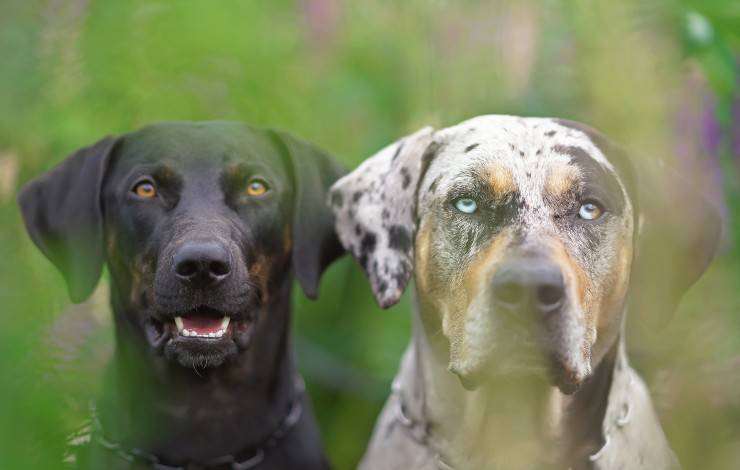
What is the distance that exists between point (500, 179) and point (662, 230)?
0.66 m

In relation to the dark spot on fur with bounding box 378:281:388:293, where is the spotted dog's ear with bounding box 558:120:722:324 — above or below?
above

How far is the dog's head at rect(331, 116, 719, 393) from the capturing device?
2787 mm

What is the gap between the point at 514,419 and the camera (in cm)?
323

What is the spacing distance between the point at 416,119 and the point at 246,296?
1603 millimetres

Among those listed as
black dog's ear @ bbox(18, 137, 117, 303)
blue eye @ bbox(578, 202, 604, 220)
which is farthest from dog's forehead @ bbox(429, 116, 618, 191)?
black dog's ear @ bbox(18, 137, 117, 303)

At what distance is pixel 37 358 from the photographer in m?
1.38

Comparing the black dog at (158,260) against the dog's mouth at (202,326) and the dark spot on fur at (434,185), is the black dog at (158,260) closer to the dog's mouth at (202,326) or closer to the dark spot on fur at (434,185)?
the dog's mouth at (202,326)

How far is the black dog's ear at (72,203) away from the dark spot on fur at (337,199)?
0.88 metres

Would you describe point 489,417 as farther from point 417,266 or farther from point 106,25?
point 106,25

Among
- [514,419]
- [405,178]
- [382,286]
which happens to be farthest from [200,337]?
[514,419]

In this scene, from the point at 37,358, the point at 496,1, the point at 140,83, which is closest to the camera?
the point at 37,358

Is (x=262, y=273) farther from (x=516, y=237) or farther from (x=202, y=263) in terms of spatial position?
(x=516, y=237)

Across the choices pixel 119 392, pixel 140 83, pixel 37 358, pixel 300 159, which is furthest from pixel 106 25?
pixel 119 392

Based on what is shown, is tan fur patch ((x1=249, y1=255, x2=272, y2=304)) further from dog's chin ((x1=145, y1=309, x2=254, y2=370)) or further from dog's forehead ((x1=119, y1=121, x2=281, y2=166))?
dog's forehead ((x1=119, y1=121, x2=281, y2=166))
